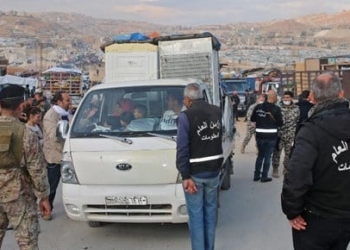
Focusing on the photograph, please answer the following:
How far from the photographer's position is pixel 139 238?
6320 millimetres

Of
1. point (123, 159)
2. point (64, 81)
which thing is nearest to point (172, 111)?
point (123, 159)

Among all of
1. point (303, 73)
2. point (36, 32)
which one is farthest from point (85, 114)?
point (36, 32)

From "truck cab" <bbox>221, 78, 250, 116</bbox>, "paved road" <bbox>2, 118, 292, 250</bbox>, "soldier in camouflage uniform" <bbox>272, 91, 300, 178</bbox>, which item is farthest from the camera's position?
"truck cab" <bbox>221, 78, 250, 116</bbox>

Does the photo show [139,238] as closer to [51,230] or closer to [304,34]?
[51,230]

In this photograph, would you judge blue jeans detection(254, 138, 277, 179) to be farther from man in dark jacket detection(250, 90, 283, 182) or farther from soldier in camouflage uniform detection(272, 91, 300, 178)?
soldier in camouflage uniform detection(272, 91, 300, 178)

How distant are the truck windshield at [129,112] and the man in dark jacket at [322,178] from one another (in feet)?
9.59

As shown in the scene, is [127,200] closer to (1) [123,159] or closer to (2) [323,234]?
(1) [123,159]

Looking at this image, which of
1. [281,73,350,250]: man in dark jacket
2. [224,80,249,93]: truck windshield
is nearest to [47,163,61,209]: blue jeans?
[281,73,350,250]: man in dark jacket

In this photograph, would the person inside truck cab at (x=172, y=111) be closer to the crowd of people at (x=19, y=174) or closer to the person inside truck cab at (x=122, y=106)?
the person inside truck cab at (x=122, y=106)

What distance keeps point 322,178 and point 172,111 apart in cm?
349

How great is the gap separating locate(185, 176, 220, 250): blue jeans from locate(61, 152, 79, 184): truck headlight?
5.24 feet

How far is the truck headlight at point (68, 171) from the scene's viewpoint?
6.05 m

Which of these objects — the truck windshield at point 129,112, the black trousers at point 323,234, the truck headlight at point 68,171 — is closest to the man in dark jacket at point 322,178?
the black trousers at point 323,234

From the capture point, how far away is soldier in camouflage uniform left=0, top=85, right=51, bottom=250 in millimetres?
4215
